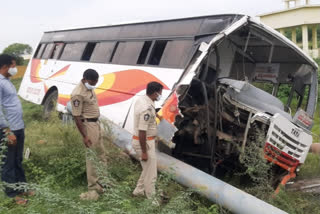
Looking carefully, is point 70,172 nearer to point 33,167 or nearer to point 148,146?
point 33,167

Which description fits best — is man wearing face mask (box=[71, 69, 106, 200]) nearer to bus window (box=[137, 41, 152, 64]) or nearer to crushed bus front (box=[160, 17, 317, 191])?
crushed bus front (box=[160, 17, 317, 191])

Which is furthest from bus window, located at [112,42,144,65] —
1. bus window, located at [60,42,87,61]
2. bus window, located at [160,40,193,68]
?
bus window, located at [60,42,87,61]

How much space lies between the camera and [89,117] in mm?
4320

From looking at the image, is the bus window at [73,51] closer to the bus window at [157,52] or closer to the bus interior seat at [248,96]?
the bus window at [157,52]

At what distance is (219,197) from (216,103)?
1.47 meters

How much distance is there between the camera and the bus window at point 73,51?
27.0ft

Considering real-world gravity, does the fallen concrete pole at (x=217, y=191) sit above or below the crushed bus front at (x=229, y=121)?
below

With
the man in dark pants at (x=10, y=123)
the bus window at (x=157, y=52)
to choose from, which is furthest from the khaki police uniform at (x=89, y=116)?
the bus window at (x=157, y=52)

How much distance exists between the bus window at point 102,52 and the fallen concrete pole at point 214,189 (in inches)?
103

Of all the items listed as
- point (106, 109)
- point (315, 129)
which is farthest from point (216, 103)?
point (315, 129)

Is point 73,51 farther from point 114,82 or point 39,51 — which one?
point 114,82

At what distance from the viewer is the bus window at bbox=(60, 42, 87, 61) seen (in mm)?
8219

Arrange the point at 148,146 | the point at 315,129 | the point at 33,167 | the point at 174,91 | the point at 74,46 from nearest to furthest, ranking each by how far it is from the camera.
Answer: the point at 148,146, the point at 174,91, the point at 33,167, the point at 74,46, the point at 315,129

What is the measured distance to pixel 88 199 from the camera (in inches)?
164
